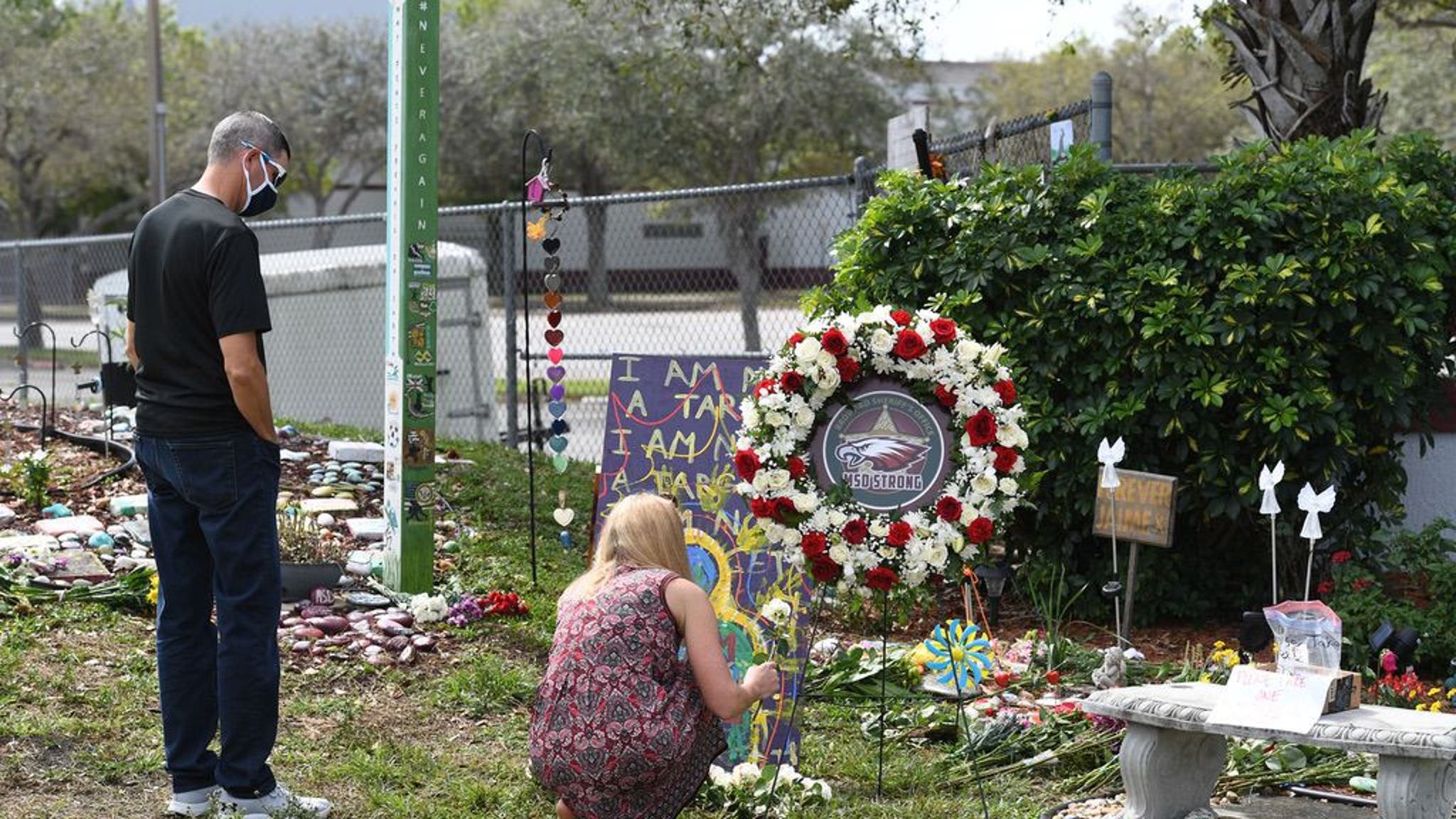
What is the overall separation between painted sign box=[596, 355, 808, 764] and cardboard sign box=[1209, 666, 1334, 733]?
1323mm

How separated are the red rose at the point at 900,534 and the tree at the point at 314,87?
111ft

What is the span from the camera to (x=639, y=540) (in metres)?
4.04

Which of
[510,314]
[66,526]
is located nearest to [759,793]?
[66,526]

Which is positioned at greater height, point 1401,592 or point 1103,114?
point 1103,114

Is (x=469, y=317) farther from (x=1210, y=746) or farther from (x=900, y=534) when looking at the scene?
(x=1210, y=746)

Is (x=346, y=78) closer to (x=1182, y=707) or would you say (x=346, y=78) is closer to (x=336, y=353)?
(x=336, y=353)

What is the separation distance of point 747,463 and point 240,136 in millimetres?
1711

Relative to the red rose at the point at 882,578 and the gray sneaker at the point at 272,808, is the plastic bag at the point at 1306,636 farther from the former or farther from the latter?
the gray sneaker at the point at 272,808

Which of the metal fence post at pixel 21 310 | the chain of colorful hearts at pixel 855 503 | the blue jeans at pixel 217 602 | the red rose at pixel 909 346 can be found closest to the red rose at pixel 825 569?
the chain of colorful hearts at pixel 855 503

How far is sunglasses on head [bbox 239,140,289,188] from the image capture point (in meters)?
4.57

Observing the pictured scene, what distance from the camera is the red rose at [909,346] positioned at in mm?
4473

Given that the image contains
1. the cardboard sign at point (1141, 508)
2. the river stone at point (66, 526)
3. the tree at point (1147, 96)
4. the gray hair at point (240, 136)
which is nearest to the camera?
the gray hair at point (240, 136)

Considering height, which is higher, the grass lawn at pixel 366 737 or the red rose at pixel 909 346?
the red rose at pixel 909 346

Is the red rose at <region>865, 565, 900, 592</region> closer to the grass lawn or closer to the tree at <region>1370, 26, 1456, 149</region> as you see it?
the grass lawn
